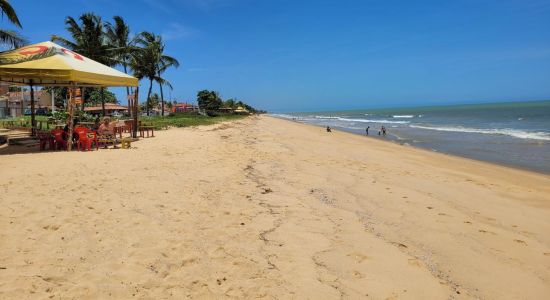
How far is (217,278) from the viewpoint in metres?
3.16

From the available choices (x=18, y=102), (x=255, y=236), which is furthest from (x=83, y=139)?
(x=18, y=102)

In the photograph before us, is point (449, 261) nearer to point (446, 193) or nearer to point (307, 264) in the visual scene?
point (307, 264)

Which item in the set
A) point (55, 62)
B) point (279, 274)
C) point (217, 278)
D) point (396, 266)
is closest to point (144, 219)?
point (217, 278)

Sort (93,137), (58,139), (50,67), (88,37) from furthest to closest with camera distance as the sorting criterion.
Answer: (88,37), (93,137), (58,139), (50,67)

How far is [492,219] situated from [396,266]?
2.73 meters

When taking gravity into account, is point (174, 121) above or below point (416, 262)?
above

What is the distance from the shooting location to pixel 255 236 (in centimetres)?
413

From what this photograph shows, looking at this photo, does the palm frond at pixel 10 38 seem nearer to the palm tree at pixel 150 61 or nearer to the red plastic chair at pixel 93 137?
the red plastic chair at pixel 93 137

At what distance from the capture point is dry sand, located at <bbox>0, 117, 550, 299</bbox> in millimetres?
3084

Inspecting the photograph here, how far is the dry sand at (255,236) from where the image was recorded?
10.1 ft

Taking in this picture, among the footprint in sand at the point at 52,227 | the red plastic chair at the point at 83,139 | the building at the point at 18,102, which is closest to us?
the footprint in sand at the point at 52,227

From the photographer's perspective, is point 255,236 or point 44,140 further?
point 44,140

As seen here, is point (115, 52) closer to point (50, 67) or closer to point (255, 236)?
point (50, 67)

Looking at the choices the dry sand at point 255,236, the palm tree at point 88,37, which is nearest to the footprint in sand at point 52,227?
the dry sand at point 255,236
